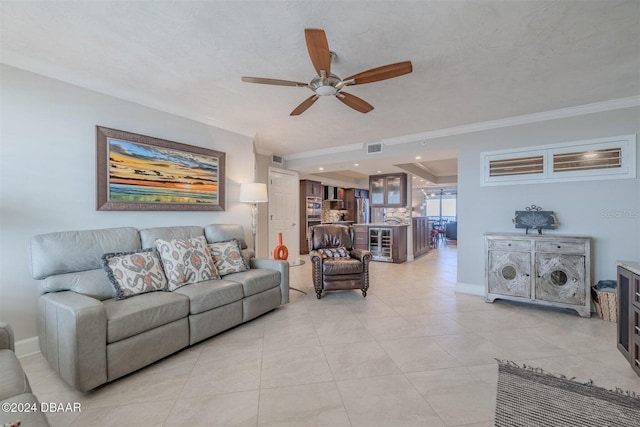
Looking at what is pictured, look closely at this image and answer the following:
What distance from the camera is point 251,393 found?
1.76 m

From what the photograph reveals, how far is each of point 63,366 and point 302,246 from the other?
6114mm

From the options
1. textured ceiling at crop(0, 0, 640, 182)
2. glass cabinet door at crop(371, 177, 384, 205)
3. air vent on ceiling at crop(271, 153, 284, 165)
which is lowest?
glass cabinet door at crop(371, 177, 384, 205)

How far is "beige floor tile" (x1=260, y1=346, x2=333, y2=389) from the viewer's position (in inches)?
74.4

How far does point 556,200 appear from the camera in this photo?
3391 millimetres

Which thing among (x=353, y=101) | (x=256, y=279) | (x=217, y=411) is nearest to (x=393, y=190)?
(x=353, y=101)

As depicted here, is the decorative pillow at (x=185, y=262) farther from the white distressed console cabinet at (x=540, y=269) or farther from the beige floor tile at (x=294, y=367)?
the white distressed console cabinet at (x=540, y=269)

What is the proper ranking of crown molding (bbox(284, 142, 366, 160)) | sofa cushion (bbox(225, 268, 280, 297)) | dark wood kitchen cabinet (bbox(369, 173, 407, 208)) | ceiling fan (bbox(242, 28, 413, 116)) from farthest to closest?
dark wood kitchen cabinet (bbox(369, 173, 407, 208)) < crown molding (bbox(284, 142, 366, 160)) < sofa cushion (bbox(225, 268, 280, 297)) < ceiling fan (bbox(242, 28, 413, 116))

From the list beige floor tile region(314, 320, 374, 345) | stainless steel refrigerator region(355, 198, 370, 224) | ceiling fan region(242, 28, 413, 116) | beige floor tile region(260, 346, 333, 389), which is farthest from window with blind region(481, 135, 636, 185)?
stainless steel refrigerator region(355, 198, 370, 224)

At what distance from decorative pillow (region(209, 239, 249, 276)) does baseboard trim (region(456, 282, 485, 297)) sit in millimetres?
3089

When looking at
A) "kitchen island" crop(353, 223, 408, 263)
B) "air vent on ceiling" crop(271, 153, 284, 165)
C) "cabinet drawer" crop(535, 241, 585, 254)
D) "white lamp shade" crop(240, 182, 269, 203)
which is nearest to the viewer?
"cabinet drawer" crop(535, 241, 585, 254)

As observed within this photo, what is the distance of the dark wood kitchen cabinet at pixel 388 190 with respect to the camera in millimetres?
6930

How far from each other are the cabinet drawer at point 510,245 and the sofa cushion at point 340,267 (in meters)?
1.74

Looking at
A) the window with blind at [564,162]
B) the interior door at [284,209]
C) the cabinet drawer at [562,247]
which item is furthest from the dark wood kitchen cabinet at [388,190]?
the cabinet drawer at [562,247]

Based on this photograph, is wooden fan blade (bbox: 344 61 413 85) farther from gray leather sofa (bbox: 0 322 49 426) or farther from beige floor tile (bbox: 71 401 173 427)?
beige floor tile (bbox: 71 401 173 427)
